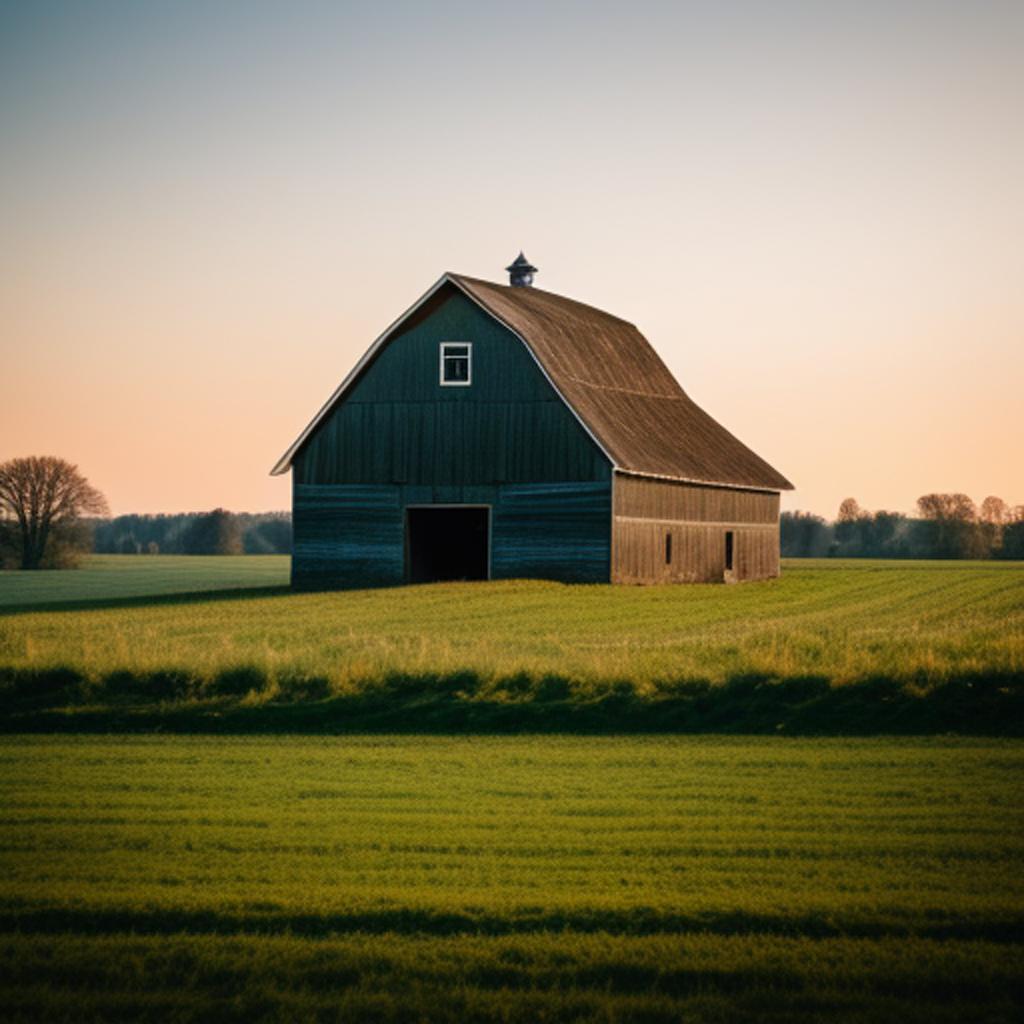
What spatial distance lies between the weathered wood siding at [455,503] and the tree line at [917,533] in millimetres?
57004

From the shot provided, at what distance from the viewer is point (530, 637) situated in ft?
89.9

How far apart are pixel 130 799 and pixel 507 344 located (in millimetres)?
30190

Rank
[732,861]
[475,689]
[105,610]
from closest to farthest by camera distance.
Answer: [732,861], [475,689], [105,610]

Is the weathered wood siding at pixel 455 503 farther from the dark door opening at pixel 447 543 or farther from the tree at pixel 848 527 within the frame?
the tree at pixel 848 527

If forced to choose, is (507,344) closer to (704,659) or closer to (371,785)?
(704,659)

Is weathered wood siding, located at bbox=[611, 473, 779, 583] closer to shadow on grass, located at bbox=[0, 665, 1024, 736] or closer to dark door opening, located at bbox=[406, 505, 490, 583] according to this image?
dark door opening, located at bbox=[406, 505, 490, 583]

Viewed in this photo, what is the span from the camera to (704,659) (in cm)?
2055

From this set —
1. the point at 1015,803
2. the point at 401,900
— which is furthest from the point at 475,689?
the point at 401,900

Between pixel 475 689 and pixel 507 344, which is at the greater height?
pixel 507 344

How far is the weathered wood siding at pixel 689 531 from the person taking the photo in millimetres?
41656

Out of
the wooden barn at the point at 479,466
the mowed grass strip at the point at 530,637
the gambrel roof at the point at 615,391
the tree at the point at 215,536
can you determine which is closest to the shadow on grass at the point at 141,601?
the mowed grass strip at the point at 530,637

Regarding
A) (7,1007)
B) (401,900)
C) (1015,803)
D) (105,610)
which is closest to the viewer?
(7,1007)

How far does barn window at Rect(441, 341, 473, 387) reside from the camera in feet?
139

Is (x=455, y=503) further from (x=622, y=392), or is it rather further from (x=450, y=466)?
(x=622, y=392)
